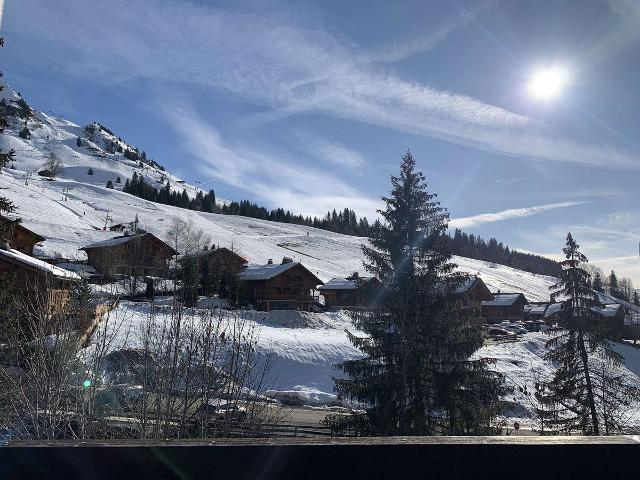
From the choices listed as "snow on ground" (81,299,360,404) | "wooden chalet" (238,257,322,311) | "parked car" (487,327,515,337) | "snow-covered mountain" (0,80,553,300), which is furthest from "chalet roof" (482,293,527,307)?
"snow on ground" (81,299,360,404)

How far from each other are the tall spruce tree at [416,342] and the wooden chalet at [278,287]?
41070 mm

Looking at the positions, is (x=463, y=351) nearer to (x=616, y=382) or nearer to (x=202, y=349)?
(x=616, y=382)

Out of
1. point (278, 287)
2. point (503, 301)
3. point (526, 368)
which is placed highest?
point (503, 301)

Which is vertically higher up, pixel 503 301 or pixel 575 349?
pixel 503 301

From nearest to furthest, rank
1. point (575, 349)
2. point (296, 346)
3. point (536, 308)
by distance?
point (575, 349) → point (296, 346) → point (536, 308)

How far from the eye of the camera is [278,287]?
6256 centimetres

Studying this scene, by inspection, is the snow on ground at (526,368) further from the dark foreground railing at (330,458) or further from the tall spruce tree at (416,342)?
the dark foreground railing at (330,458)

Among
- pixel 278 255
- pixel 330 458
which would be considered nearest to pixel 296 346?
pixel 330 458

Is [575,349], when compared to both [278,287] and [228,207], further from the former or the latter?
[228,207]

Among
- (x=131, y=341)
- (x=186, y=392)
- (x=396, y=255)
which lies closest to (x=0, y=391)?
(x=186, y=392)

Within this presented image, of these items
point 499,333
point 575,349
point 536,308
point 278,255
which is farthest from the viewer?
point 278,255

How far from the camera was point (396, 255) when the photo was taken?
781 inches

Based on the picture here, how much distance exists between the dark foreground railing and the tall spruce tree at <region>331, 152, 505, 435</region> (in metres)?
15.6

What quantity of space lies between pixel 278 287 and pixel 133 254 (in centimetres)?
1929
